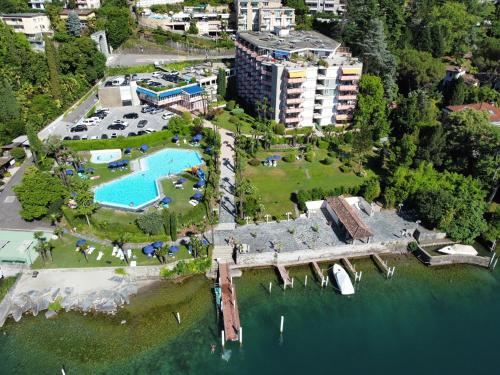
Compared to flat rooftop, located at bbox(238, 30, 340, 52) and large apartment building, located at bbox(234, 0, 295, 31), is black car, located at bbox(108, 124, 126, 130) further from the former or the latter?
large apartment building, located at bbox(234, 0, 295, 31)

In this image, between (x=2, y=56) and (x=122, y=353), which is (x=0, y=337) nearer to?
(x=122, y=353)

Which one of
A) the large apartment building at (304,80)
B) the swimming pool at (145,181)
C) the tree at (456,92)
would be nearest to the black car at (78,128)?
the swimming pool at (145,181)

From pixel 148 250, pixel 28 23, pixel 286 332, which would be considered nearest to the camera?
pixel 286 332

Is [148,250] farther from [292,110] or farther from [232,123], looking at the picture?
[292,110]

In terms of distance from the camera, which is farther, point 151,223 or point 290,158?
point 290,158

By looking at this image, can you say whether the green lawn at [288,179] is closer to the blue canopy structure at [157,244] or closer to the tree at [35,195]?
the blue canopy structure at [157,244]

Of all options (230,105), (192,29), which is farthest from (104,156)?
(192,29)
